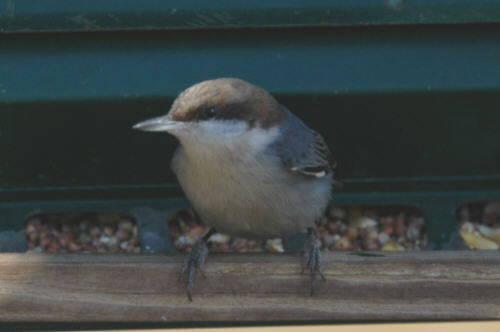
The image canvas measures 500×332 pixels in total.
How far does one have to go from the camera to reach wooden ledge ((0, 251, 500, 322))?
8.86 feet

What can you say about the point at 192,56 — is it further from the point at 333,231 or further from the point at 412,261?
the point at 412,261

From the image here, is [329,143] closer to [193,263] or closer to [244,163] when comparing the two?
[244,163]

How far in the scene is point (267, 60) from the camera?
3.32m

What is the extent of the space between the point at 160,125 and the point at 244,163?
14.5 inches

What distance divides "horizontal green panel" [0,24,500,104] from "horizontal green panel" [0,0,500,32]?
8cm

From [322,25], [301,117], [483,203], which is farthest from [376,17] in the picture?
[483,203]

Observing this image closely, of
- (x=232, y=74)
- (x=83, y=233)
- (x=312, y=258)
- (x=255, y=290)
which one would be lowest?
(x=83, y=233)

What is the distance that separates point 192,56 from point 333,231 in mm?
1011

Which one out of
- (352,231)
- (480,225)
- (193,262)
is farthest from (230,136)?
(480,225)

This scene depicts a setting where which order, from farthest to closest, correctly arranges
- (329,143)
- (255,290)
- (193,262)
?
(329,143)
(193,262)
(255,290)

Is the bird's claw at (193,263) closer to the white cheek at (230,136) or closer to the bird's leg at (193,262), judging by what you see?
the bird's leg at (193,262)

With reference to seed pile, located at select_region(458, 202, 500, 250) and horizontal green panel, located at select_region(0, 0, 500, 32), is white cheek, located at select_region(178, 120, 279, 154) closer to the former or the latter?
horizontal green panel, located at select_region(0, 0, 500, 32)

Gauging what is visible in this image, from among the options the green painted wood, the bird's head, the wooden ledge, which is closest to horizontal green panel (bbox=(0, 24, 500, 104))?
the green painted wood

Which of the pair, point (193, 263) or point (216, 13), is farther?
point (216, 13)
